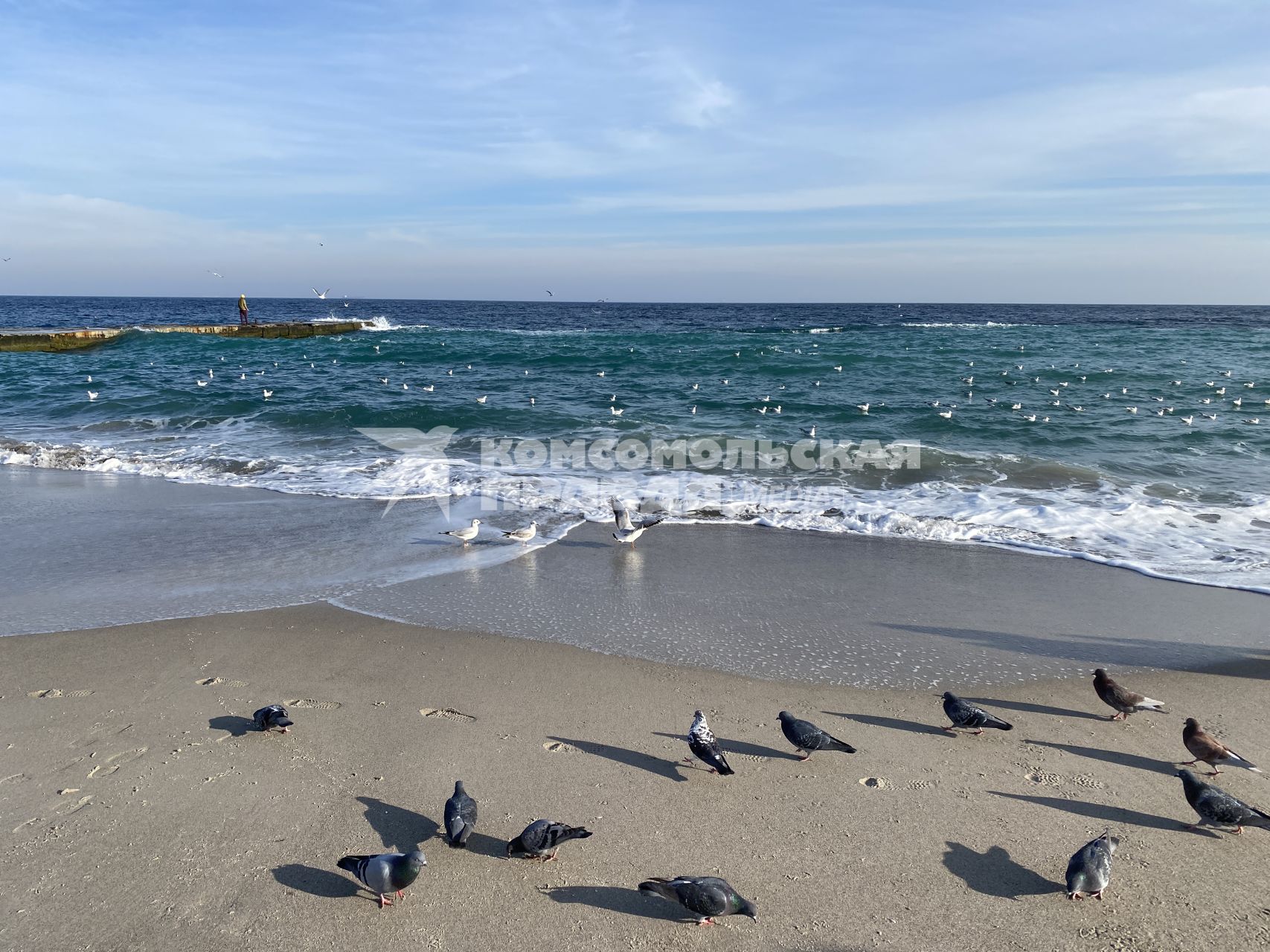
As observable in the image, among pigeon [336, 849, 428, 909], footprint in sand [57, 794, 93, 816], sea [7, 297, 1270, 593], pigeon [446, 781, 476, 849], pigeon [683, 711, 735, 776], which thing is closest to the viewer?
pigeon [336, 849, 428, 909]

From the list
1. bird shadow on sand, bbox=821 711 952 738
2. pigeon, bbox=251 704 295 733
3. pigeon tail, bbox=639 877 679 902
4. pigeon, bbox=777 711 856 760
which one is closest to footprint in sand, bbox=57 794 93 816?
pigeon, bbox=251 704 295 733

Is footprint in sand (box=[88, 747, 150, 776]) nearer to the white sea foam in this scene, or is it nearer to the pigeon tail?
the pigeon tail

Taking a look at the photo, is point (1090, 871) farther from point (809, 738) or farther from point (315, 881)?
point (315, 881)

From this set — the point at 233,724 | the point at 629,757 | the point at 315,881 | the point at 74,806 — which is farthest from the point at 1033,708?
the point at 74,806

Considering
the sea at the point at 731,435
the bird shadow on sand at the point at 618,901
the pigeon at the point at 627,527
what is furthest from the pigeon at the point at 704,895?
the sea at the point at 731,435

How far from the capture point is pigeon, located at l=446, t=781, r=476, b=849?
3785 millimetres

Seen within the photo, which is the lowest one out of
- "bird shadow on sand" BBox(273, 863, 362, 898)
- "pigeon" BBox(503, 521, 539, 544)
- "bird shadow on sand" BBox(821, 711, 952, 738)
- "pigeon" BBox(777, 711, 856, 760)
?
"bird shadow on sand" BBox(273, 863, 362, 898)

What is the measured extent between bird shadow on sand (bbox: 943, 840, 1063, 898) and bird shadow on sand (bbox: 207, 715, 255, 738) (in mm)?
4307

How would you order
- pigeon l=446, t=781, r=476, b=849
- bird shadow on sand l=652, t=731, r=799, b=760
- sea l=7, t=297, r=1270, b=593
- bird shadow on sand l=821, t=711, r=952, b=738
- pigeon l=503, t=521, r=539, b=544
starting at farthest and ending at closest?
1. sea l=7, t=297, r=1270, b=593
2. pigeon l=503, t=521, r=539, b=544
3. bird shadow on sand l=821, t=711, r=952, b=738
4. bird shadow on sand l=652, t=731, r=799, b=760
5. pigeon l=446, t=781, r=476, b=849

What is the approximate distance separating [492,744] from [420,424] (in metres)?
14.3

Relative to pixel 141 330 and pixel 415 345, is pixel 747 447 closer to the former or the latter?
pixel 415 345

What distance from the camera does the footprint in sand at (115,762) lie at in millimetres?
4418

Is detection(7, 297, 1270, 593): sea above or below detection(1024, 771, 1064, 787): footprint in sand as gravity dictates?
above

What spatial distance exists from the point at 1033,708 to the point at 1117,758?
0.66m
